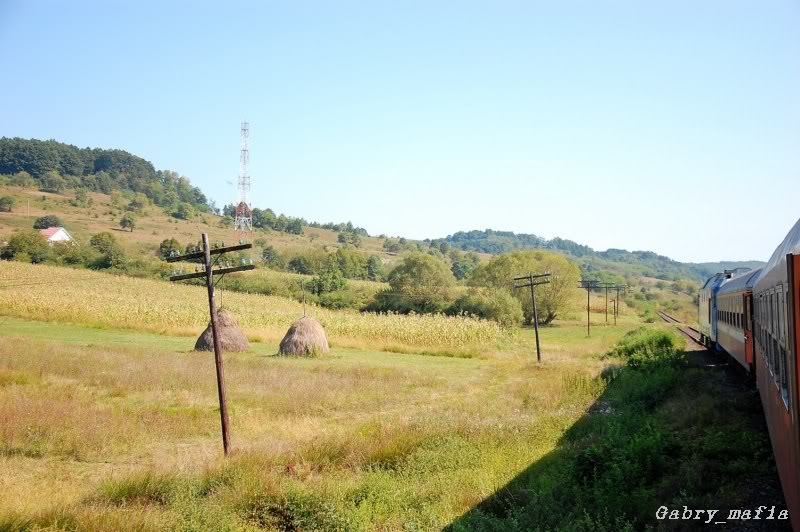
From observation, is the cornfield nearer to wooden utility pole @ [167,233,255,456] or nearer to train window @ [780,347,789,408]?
wooden utility pole @ [167,233,255,456]

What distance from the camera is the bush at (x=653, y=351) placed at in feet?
77.7

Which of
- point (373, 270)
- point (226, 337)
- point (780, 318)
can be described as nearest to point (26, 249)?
point (226, 337)

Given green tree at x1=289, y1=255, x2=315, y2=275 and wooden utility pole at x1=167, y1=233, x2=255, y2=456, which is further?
green tree at x1=289, y1=255, x2=315, y2=275

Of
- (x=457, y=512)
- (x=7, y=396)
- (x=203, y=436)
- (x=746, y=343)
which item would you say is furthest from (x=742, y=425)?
(x=7, y=396)

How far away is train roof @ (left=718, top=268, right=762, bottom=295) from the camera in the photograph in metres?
15.1

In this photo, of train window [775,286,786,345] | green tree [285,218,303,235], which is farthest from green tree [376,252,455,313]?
green tree [285,218,303,235]

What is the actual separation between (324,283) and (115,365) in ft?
164

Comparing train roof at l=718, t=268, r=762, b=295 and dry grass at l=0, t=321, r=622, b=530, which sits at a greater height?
train roof at l=718, t=268, r=762, b=295

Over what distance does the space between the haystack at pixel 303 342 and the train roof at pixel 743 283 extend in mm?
19184

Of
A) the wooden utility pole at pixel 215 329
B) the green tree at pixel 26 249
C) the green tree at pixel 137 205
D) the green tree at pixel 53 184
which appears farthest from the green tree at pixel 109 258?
the green tree at pixel 53 184

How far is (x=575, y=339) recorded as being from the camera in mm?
50688

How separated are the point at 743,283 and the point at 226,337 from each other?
2443 cm

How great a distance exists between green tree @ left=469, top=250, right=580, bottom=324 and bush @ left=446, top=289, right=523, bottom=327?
6.57 metres

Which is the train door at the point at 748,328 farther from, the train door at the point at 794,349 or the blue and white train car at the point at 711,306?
the train door at the point at 794,349
